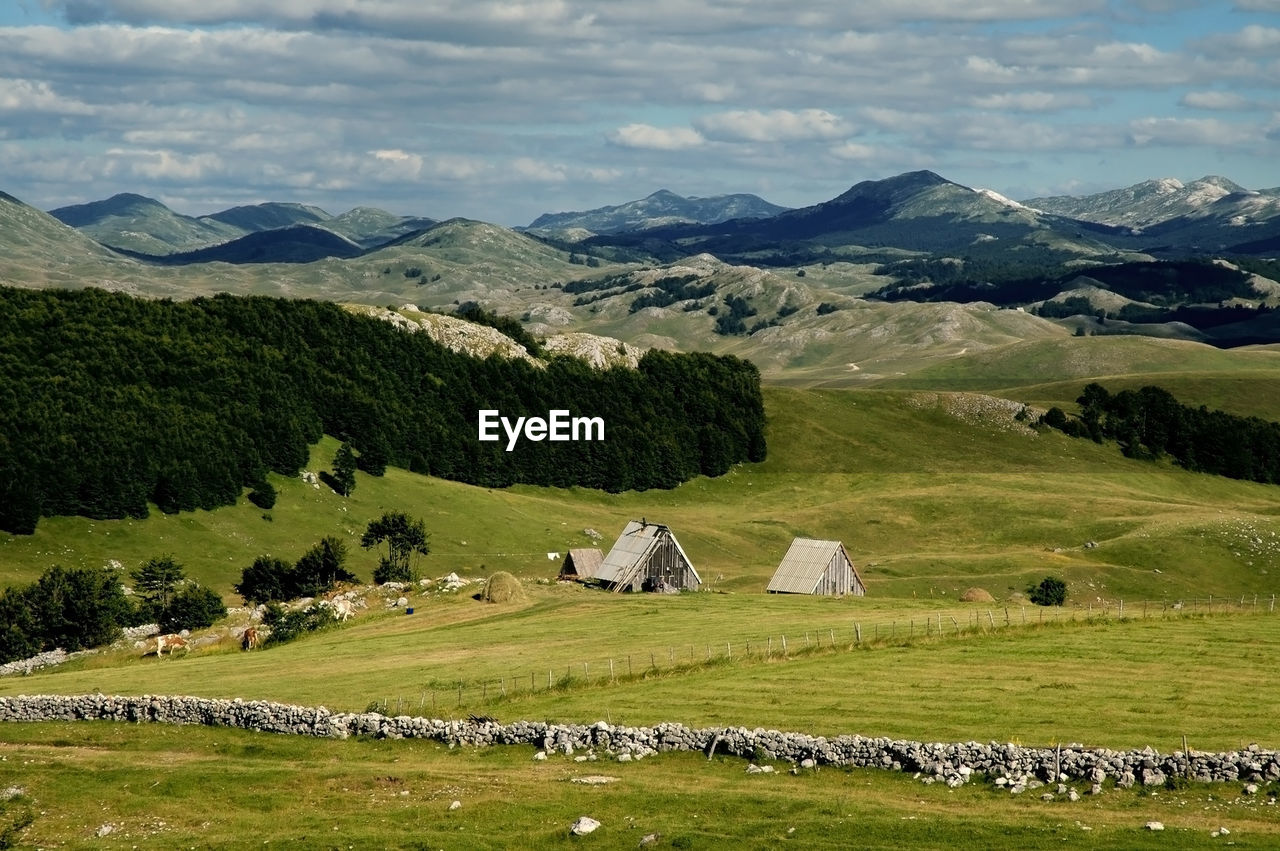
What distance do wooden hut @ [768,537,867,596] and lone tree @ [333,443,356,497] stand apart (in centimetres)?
6302

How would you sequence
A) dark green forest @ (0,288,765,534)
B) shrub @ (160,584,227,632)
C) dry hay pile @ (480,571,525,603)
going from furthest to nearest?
dark green forest @ (0,288,765,534) < shrub @ (160,584,227,632) < dry hay pile @ (480,571,525,603)

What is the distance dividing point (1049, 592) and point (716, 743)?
7777cm

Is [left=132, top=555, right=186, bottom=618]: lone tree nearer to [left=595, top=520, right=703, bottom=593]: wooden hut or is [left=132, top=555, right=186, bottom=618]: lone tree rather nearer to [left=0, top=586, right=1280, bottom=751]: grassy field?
[left=0, top=586, right=1280, bottom=751]: grassy field

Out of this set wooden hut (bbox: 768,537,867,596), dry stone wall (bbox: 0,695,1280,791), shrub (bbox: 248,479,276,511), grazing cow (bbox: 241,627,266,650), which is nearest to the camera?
dry stone wall (bbox: 0,695,1280,791)

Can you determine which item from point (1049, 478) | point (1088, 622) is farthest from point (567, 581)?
point (1049, 478)

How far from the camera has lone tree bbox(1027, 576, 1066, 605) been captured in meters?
115

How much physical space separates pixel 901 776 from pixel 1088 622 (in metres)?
28.6

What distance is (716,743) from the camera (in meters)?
46.9

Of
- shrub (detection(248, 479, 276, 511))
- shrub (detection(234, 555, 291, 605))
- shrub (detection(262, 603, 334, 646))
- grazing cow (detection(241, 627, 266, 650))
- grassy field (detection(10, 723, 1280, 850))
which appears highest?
grassy field (detection(10, 723, 1280, 850))

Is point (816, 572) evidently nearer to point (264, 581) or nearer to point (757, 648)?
point (757, 648)

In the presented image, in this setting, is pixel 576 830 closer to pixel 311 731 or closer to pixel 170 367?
pixel 311 731

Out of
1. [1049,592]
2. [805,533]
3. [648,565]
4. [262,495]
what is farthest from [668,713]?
[805,533]

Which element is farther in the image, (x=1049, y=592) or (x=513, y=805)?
(x=1049, y=592)

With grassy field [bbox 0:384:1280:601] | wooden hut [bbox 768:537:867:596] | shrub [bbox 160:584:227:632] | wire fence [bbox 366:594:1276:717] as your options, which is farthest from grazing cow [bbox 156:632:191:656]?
wooden hut [bbox 768:537:867:596]
